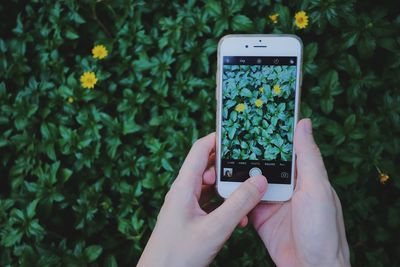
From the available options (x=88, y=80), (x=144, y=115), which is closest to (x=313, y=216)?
(x=144, y=115)

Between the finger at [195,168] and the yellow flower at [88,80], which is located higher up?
the yellow flower at [88,80]

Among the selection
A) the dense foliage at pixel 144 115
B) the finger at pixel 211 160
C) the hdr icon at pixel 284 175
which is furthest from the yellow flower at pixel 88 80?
the hdr icon at pixel 284 175

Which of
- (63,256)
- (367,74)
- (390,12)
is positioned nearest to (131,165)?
(63,256)

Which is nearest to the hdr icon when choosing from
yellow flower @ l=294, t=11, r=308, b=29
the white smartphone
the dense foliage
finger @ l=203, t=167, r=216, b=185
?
the white smartphone

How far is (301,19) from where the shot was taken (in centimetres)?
176

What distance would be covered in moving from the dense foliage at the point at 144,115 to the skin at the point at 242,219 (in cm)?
52

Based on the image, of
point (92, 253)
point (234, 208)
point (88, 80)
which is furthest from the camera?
point (88, 80)

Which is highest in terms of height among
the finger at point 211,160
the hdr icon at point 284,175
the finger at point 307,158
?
the finger at point 307,158

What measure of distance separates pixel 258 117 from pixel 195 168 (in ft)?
0.87

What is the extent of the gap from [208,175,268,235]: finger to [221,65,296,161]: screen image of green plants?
189 mm

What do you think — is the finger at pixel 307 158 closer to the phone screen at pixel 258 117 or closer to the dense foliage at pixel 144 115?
the phone screen at pixel 258 117

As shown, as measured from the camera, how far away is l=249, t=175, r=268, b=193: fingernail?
1.23m

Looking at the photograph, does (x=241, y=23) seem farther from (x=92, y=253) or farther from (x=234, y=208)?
(x=92, y=253)

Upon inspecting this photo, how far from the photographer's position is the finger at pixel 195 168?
1.22m
